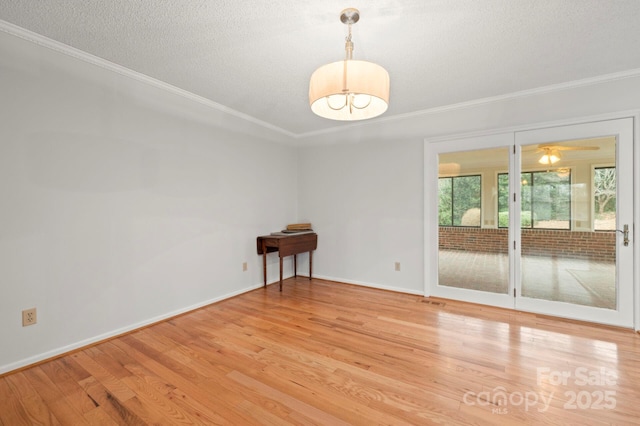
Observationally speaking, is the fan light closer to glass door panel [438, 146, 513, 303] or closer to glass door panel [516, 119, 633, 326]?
glass door panel [516, 119, 633, 326]

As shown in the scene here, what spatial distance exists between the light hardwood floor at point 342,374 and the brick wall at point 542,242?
680 millimetres

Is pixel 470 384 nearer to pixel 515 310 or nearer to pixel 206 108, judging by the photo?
pixel 515 310

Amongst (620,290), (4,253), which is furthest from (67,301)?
(620,290)

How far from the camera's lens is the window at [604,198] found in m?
2.65

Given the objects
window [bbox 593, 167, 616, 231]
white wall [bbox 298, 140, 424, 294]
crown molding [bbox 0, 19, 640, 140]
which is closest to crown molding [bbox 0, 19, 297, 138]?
crown molding [bbox 0, 19, 640, 140]

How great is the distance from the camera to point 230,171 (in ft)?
11.6

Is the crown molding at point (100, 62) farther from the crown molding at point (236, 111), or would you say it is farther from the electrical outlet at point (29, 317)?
the electrical outlet at point (29, 317)

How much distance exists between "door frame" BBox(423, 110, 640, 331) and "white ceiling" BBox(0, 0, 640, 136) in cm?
40

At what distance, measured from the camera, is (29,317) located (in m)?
2.02

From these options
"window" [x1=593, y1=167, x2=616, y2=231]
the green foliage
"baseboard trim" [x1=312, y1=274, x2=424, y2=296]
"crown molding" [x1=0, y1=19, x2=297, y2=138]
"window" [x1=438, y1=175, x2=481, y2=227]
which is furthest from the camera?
"baseboard trim" [x1=312, y1=274, x2=424, y2=296]

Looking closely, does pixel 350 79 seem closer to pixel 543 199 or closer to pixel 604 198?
pixel 543 199

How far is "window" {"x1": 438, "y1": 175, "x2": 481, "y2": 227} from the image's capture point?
328 cm

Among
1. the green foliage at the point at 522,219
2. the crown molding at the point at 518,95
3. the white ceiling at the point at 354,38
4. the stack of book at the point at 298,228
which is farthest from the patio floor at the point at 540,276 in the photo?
the stack of book at the point at 298,228

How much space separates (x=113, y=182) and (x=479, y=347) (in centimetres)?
333
